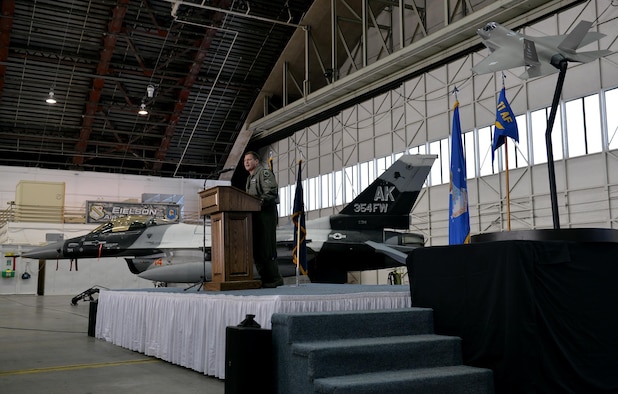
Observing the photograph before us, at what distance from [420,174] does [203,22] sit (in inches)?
453

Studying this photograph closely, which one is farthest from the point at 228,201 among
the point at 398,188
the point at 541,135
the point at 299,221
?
the point at 541,135

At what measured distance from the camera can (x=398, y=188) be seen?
43.8 feet

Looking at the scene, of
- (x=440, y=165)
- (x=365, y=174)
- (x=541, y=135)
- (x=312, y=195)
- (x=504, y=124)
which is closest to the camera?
(x=504, y=124)

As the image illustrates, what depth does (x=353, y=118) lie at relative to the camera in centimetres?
2230

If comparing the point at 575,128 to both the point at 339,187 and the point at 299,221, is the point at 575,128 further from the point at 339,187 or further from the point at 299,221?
the point at 299,221

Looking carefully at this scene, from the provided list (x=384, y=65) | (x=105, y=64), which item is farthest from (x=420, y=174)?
(x=105, y=64)

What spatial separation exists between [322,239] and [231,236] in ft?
28.2

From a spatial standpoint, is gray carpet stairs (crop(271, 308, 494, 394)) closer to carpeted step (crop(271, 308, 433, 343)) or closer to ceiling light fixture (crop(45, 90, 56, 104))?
carpeted step (crop(271, 308, 433, 343))

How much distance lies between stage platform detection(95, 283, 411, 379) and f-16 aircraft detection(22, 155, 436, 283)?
6.09 m

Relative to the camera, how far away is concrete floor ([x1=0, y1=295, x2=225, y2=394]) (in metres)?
4.23

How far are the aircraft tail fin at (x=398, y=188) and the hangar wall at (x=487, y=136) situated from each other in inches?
164

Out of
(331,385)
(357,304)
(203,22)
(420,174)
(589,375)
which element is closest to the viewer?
(331,385)

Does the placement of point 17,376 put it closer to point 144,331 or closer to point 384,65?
point 144,331

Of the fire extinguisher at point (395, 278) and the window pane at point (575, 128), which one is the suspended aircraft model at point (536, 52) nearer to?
the window pane at point (575, 128)
